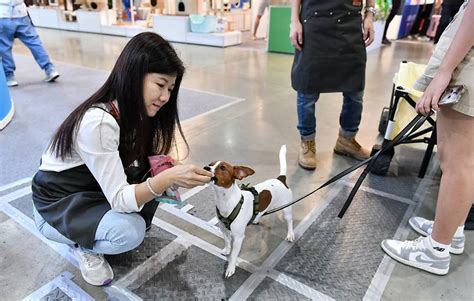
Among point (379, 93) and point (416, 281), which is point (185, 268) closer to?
point (416, 281)

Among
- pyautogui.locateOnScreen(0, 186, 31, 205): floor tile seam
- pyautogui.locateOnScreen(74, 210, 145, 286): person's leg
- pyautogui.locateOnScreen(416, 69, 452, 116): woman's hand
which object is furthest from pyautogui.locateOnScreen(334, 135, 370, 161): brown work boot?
pyautogui.locateOnScreen(0, 186, 31, 205): floor tile seam

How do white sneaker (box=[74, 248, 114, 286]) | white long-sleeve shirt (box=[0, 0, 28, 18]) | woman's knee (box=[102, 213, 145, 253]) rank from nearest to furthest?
woman's knee (box=[102, 213, 145, 253]), white sneaker (box=[74, 248, 114, 286]), white long-sleeve shirt (box=[0, 0, 28, 18])

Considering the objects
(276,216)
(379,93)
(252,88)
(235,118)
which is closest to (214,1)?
(252,88)

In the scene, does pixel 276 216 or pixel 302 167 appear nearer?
pixel 276 216

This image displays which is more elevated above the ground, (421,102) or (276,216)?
(421,102)

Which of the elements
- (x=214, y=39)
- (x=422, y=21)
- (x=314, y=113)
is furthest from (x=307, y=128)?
(x=422, y=21)

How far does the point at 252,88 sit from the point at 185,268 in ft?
9.30

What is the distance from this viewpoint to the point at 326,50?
202 cm

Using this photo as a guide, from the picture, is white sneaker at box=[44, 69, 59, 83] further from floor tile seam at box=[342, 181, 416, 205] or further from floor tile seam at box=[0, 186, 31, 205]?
floor tile seam at box=[342, 181, 416, 205]

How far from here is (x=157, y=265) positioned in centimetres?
142

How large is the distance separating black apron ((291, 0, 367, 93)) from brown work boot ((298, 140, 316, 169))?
342 millimetres

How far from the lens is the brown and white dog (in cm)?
115

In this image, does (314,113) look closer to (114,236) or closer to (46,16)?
A: (114,236)

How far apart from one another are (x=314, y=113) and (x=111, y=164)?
142 centimetres
